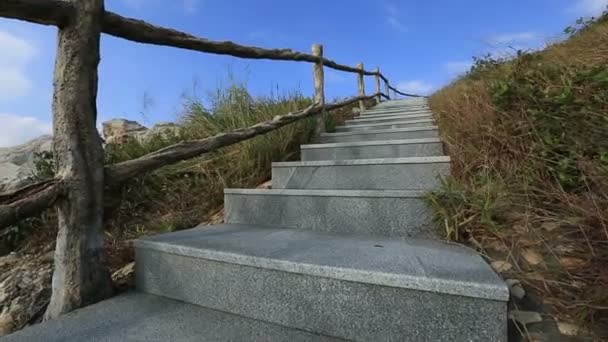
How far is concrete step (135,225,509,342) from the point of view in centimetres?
79

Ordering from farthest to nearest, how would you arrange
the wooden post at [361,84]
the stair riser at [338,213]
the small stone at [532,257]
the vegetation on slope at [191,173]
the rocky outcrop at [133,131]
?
the wooden post at [361,84] → the rocky outcrop at [133,131] → the vegetation on slope at [191,173] → the stair riser at [338,213] → the small stone at [532,257]

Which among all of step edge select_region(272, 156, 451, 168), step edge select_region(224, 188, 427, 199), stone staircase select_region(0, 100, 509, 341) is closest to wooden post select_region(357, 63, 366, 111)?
step edge select_region(272, 156, 451, 168)

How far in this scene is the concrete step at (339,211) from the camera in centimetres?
132

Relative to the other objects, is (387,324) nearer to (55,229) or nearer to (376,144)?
(376,144)

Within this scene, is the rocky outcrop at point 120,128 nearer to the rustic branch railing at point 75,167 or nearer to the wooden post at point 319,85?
the wooden post at point 319,85

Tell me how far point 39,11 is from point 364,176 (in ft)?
4.88

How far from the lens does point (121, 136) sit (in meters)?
2.91

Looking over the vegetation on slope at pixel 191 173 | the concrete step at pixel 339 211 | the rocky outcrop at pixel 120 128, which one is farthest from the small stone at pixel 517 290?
the rocky outcrop at pixel 120 128

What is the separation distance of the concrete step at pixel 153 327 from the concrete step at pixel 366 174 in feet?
3.21

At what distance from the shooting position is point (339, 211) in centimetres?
144

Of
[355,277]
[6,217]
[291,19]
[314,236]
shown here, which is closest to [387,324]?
[355,277]

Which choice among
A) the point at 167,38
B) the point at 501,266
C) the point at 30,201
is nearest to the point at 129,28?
the point at 167,38

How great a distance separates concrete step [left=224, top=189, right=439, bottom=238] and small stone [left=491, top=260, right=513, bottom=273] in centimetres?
Result: 25

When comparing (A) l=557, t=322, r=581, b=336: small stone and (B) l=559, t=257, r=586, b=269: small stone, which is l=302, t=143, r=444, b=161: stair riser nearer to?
(B) l=559, t=257, r=586, b=269: small stone
